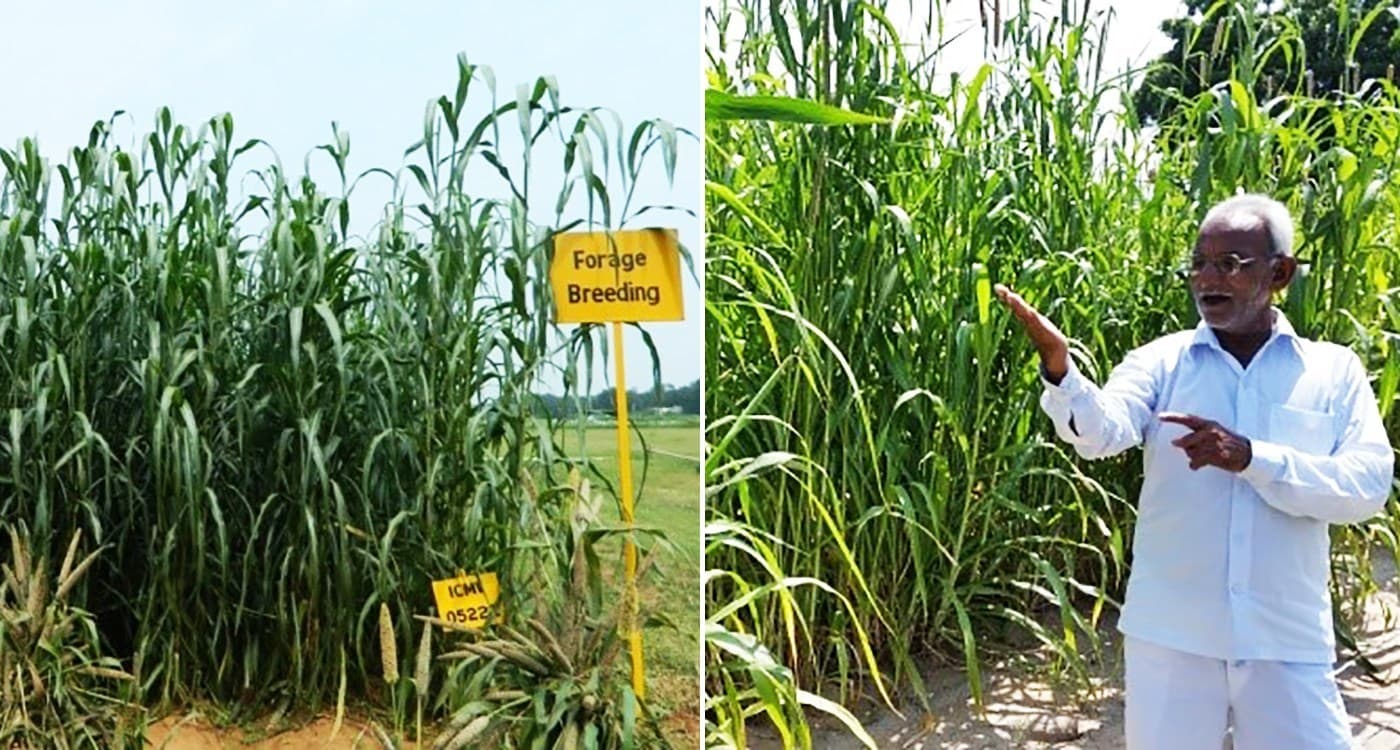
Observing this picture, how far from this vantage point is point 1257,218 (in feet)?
3.27

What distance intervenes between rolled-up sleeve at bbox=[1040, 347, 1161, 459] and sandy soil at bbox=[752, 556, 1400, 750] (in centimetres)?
46

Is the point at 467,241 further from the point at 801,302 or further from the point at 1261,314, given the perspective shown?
the point at 1261,314

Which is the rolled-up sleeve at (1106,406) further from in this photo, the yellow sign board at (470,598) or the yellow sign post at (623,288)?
the yellow sign board at (470,598)

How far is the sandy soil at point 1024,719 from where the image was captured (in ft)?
4.27

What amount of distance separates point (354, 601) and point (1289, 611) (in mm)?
1173

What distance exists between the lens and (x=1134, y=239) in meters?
1.63

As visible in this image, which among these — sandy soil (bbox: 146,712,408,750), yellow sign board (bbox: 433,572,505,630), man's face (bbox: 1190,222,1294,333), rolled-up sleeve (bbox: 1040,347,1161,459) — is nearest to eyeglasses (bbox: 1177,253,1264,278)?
man's face (bbox: 1190,222,1294,333)

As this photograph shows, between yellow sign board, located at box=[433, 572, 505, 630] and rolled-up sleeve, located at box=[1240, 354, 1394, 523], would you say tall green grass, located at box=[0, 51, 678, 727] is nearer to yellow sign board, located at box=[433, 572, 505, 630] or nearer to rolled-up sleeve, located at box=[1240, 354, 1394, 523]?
yellow sign board, located at box=[433, 572, 505, 630]

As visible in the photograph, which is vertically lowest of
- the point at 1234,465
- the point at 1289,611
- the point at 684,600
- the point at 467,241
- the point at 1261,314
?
the point at 684,600

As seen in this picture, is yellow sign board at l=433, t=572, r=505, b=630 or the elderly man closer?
the elderly man

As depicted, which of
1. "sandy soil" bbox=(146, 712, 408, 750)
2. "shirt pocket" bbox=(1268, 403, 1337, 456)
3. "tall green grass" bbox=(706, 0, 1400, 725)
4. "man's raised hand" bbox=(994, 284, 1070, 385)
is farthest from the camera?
"sandy soil" bbox=(146, 712, 408, 750)

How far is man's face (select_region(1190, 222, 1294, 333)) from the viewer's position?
38.9 inches

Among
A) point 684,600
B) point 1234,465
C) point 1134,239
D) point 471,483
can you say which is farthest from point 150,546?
point 1134,239

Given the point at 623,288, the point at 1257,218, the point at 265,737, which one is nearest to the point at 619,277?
the point at 623,288
